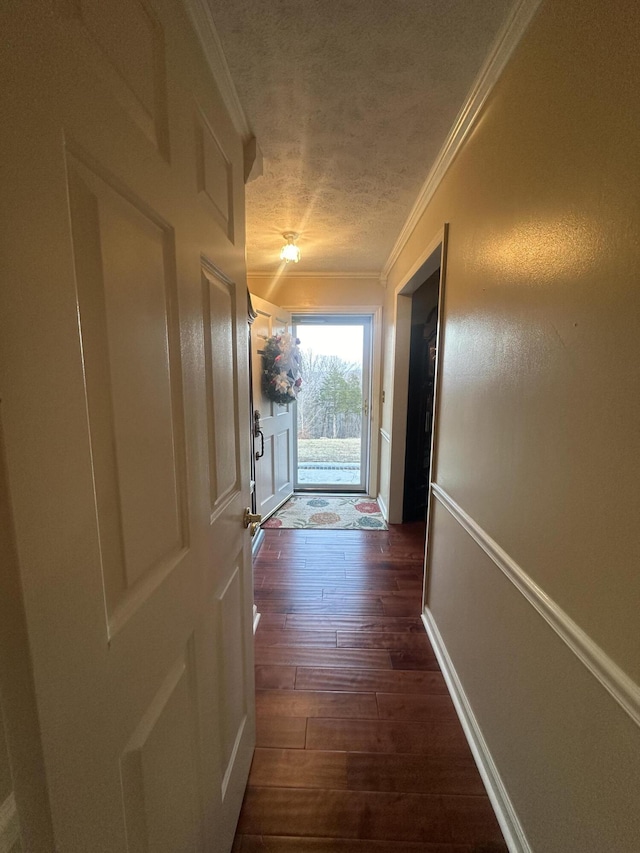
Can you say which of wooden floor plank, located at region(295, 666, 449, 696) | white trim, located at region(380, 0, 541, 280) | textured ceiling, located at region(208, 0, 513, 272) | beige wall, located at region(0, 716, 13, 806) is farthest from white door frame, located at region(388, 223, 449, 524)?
beige wall, located at region(0, 716, 13, 806)

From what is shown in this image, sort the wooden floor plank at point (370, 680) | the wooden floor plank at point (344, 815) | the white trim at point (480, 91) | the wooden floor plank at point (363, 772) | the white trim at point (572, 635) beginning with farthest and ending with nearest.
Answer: the wooden floor plank at point (370, 680) < the wooden floor plank at point (363, 772) < the wooden floor plank at point (344, 815) < the white trim at point (480, 91) < the white trim at point (572, 635)

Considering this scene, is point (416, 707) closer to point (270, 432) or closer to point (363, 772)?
point (363, 772)

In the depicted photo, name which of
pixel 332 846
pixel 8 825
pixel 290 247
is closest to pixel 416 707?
pixel 332 846

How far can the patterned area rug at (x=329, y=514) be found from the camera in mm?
3074

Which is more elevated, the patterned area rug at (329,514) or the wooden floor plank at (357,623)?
the patterned area rug at (329,514)

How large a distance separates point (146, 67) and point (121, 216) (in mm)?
297

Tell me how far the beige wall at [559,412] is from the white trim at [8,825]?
956 millimetres

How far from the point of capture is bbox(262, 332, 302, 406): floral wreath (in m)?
2.98

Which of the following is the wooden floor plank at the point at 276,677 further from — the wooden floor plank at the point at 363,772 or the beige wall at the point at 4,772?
the beige wall at the point at 4,772

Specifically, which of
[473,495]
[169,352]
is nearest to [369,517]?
[473,495]

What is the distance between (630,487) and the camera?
2.12ft

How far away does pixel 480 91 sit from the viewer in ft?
3.80

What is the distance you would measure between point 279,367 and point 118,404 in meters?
2.57

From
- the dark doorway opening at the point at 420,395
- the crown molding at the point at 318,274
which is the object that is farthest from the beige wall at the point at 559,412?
the crown molding at the point at 318,274
